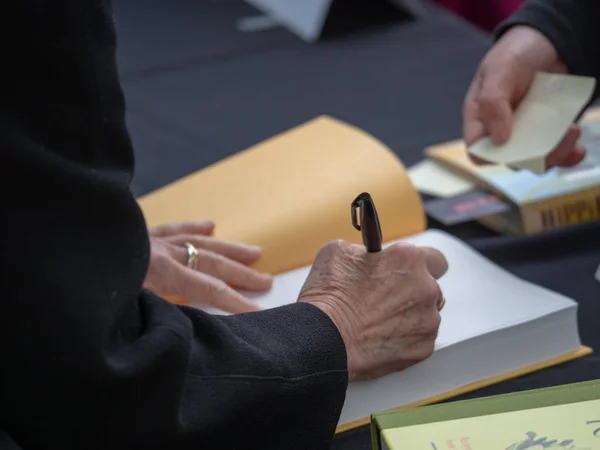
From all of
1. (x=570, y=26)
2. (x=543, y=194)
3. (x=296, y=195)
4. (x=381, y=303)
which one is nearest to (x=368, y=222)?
(x=381, y=303)

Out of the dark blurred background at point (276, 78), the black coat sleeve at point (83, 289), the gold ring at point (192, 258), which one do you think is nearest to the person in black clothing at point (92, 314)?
the black coat sleeve at point (83, 289)

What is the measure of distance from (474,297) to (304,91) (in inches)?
35.2

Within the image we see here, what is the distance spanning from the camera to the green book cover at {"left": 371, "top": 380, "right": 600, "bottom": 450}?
0.56 m

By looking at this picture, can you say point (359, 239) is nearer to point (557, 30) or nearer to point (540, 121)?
point (540, 121)

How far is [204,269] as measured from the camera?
92cm

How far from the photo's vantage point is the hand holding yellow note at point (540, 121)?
961mm

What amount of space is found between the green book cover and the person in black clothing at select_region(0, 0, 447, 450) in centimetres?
10

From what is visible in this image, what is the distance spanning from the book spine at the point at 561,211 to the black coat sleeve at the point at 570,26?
163 mm

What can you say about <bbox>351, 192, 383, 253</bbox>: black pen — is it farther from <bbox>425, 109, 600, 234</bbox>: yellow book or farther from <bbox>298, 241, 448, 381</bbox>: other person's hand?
<bbox>425, 109, 600, 234</bbox>: yellow book

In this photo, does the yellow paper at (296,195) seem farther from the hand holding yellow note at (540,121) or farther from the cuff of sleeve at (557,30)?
the cuff of sleeve at (557,30)

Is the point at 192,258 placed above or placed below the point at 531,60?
below

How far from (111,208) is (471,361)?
361 millimetres

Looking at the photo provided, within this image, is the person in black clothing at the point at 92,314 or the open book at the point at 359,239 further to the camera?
the open book at the point at 359,239

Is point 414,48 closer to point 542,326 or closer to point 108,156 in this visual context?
point 542,326
